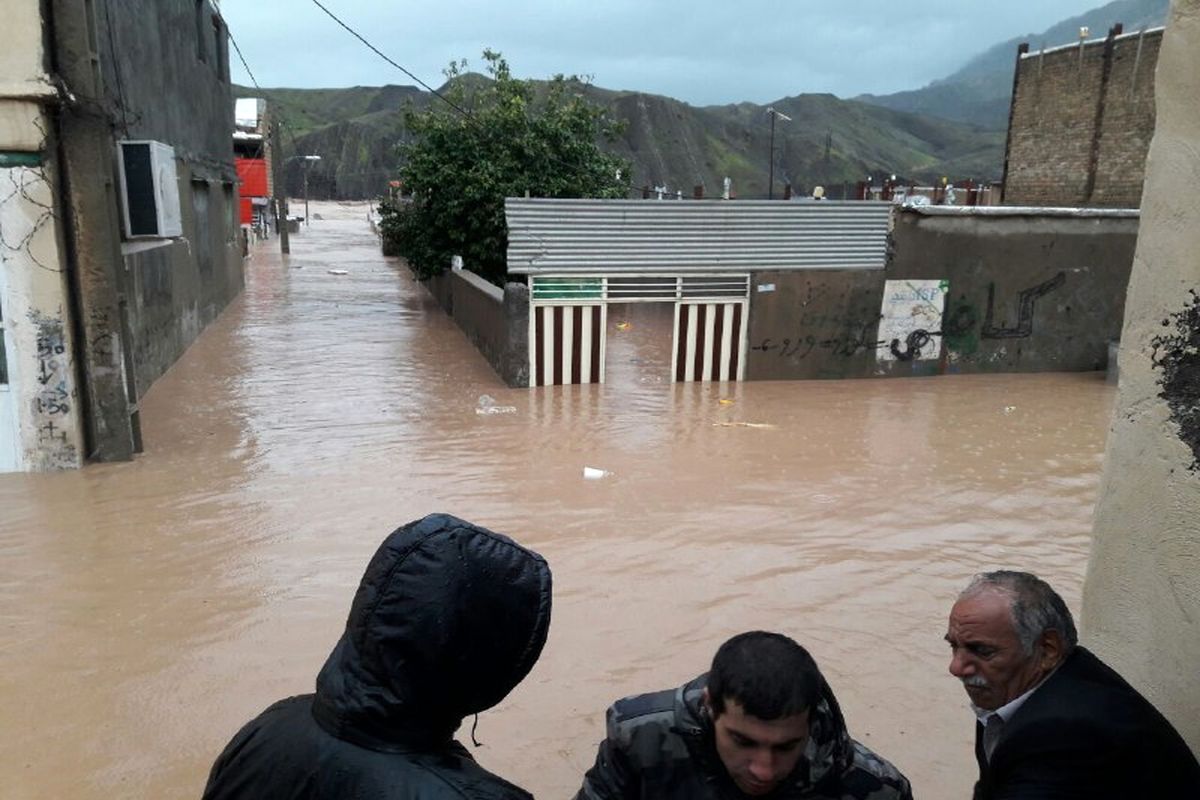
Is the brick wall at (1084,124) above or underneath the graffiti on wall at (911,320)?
above

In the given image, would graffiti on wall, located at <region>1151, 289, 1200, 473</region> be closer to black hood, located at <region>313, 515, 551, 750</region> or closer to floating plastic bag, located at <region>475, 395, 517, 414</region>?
black hood, located at <region>313, 515, 551, 750</region>

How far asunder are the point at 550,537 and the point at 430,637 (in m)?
5.11

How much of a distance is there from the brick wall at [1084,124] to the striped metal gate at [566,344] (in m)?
19.4

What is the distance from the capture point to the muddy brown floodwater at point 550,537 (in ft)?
13.8

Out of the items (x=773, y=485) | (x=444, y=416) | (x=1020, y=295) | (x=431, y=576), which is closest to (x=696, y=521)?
(x=773, y=485)

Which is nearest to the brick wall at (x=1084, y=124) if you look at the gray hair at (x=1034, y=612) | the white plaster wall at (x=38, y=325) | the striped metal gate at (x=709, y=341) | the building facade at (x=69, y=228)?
the striped metal gate at (x=709, y=341)

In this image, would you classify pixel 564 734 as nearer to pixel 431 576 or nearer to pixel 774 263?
pixel 431 576

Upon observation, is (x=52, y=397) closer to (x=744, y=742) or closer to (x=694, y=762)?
(x=694, y=762)

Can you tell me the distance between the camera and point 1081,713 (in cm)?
196

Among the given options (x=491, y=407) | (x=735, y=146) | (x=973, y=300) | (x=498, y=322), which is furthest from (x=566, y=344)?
(x=735, y=146)

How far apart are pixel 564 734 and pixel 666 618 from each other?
1284mm

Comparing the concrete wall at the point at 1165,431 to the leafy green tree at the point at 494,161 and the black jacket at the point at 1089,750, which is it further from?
the leafy green tree at the point at 494,161

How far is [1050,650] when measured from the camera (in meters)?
2.13

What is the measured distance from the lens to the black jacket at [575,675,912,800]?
1.99 m
